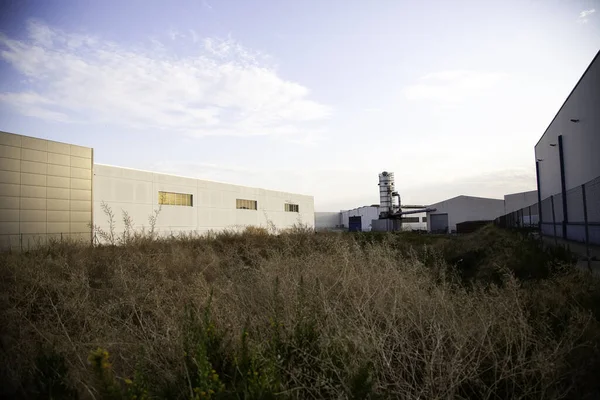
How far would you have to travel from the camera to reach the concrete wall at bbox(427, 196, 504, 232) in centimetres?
5269

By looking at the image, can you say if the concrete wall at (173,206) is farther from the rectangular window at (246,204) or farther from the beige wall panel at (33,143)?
the beige wall panel at (33,143)

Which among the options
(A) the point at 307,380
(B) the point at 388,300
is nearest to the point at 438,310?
(B) the point at 388,300

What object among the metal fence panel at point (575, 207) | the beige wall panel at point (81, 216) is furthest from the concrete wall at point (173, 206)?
the metal fence panel at point (575, 207)

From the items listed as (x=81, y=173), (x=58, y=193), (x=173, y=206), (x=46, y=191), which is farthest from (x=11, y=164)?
(x=173, y=206)

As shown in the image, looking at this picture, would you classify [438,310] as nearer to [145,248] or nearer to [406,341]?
[406,341]

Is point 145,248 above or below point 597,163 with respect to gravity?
below

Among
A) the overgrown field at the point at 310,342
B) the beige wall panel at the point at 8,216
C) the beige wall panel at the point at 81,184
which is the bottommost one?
the overgrown field at the point at 310,342

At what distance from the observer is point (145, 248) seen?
38.2 ft

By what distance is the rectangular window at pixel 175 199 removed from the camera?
3005cm

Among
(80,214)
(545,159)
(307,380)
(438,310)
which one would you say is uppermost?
(545,159)

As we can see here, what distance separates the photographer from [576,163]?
677 inches

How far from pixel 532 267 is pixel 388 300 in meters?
4.99

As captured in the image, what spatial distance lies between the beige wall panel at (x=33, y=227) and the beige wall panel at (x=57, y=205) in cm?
106

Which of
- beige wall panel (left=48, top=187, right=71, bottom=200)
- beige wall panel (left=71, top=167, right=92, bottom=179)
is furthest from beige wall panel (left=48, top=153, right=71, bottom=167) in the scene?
beige wall panel (left=48, top=187, right=71, bottom=200)
